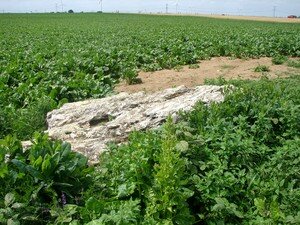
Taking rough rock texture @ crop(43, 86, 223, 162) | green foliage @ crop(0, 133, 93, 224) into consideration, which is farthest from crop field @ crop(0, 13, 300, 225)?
rough rock texture @ crop(43, 86, 223, 162)

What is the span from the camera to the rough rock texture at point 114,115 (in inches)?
211

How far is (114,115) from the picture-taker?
6.21 m

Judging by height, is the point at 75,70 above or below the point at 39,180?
above

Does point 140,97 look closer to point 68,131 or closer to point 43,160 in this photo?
point 68,131

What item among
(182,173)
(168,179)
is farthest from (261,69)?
(168,179)

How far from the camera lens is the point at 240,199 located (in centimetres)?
403

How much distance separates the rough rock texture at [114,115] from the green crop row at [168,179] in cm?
64

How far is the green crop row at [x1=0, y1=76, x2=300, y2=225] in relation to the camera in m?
3.43

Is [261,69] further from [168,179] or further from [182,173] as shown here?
[168,179]

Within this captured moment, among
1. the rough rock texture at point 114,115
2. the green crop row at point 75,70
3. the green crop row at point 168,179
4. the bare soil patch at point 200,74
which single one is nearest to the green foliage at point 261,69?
the bare soil patch at point 200,74

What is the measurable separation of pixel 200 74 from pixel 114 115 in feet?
19.4

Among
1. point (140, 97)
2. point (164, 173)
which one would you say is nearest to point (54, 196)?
point (164, 173)

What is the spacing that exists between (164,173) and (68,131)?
9.53 feet

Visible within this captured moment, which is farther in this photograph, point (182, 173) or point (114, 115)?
point (114, 115)
